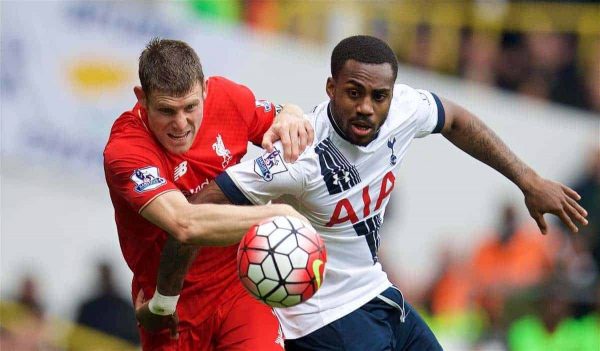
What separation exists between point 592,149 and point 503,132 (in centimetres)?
113

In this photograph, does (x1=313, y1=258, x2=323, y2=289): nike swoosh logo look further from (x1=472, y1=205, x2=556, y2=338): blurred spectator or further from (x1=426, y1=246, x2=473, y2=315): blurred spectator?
(x1=426, y1=246, x2=473, y2=315): blurred spectator

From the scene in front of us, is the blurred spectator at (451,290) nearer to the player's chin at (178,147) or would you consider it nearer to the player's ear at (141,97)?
the player's chin at (178,147)

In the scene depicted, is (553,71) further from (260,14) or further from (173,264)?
(173,264)

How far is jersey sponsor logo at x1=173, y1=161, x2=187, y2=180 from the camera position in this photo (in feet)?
22.8

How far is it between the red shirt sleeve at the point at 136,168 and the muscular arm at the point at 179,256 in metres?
0.18

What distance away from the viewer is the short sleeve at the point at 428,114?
24.2ft

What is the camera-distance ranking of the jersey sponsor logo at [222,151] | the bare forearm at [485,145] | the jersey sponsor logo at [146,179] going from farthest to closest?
the bare forearm at [485,145] → the jersey sponsor logo at [222,151] → the jersey sponsor logo at [146,179]

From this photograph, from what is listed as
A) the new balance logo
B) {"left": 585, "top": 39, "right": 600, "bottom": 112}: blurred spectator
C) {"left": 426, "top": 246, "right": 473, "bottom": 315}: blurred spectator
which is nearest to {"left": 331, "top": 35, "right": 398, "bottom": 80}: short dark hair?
the new balance logo

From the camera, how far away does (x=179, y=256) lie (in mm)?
6574

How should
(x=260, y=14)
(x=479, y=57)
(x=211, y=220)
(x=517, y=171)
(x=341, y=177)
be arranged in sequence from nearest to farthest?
(x=211, y=220)
(x=341, y=177)
(x=517, y=171)
(x=260, y=14)
(x=479, y=57)

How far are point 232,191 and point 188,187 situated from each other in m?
0.49

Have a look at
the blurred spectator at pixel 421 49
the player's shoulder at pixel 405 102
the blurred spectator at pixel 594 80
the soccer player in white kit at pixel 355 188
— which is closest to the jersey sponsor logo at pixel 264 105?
the soccer player in white kit at pixel 355 188

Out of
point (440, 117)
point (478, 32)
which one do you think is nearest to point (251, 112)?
point (440, 117)

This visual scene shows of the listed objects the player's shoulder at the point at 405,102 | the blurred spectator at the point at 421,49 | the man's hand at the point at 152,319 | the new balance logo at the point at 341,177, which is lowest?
the blurred spectator at the point at 421,49
